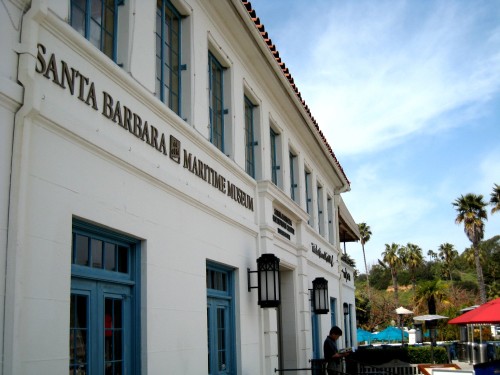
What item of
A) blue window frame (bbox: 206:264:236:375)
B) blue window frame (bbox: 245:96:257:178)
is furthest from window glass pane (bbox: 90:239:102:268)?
blue window frame (bbox: 245:96:257:178)

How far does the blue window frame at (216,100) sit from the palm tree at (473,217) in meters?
44.8

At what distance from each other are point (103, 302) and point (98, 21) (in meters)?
2.99

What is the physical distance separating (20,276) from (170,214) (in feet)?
10.1

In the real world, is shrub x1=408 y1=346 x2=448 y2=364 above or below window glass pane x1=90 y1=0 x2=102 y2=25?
below

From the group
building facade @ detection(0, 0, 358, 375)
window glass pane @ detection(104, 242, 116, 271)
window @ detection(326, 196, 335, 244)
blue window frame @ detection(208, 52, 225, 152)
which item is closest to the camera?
building facade @ detection(0, 0, 358, 375)

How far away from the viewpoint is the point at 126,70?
719 cm

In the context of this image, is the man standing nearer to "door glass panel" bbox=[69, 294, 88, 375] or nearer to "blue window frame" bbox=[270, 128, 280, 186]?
"blue window frame" bbox=[270, 128, 280, 186]

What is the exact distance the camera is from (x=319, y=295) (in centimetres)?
1510

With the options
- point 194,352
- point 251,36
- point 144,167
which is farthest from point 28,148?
point 251,36

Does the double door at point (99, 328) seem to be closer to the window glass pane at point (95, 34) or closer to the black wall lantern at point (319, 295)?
the window glass pane at point (95, 34)

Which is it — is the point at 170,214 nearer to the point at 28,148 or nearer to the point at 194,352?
the point at 194,352

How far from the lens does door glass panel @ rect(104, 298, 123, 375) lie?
650cm

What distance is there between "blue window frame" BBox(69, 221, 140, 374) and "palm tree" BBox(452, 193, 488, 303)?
48304 mm

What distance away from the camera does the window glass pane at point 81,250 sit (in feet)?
20.1
